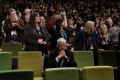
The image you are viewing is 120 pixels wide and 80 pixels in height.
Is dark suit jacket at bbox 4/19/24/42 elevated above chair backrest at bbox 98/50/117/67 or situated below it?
above

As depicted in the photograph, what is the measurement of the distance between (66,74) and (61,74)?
8 centimetres

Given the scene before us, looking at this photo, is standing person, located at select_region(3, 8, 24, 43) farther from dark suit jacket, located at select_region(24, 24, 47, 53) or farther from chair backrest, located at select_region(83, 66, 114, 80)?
chair backrest, located at select_region(83, 66, 114, 80)

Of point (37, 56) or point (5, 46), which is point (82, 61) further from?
point (5, 46)

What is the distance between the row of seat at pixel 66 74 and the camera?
6.17 meters

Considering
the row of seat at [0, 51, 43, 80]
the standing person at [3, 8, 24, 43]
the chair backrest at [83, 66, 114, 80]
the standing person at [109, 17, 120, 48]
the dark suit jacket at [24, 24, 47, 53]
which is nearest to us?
the chair backrest at [83, 66, 114, 80]

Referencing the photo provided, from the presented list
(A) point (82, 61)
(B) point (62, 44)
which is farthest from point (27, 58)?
(A) point (82, 61)

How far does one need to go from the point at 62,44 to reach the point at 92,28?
2528 millimetres

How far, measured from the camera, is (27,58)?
811 cm

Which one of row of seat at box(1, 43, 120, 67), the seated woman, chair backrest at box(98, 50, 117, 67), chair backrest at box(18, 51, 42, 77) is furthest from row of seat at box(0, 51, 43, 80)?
the seated woman

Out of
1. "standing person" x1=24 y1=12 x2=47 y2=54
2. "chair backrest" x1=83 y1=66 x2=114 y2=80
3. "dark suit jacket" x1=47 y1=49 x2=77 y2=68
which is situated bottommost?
"chair backrest" x1=83 y1=66 x2=114 y2=80

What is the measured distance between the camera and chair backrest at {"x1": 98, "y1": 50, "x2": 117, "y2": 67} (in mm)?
9352

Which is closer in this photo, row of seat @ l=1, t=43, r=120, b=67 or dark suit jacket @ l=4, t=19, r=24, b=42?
row of seat @ l=1, t=43, r=120, b=67

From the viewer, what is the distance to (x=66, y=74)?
6.62 meters

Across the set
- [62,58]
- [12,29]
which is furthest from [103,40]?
[62,58]
